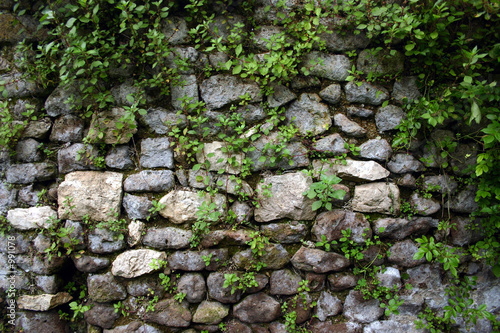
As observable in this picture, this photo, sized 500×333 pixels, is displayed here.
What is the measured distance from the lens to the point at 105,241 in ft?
6.93

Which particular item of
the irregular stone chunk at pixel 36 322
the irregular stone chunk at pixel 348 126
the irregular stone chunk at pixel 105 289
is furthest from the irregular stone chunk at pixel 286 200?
the irregular stone chunk at pixel 36 322

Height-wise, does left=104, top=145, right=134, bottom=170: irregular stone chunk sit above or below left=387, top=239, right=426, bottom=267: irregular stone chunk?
above

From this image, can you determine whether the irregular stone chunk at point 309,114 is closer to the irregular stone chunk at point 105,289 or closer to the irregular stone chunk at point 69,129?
the irregular stone chunk at point 69,129

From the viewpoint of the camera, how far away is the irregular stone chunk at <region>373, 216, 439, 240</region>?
6.80ft

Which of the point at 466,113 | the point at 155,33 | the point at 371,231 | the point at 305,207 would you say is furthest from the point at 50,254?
the point at 466,113

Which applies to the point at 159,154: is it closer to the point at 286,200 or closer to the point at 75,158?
the point at 75,158

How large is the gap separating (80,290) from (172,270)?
80 centimetres

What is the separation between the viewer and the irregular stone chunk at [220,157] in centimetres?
209

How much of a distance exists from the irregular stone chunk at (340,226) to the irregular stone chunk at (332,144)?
0.45m

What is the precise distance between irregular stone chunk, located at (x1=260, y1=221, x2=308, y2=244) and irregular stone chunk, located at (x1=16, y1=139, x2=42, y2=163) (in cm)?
185

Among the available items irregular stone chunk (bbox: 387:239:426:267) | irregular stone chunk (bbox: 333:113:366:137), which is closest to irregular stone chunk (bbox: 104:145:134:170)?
irregular stone chunk (bbox: 333:113:366:137)

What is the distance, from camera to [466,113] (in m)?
1.89

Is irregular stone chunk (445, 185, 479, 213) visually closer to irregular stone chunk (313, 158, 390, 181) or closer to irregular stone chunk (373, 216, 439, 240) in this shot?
irregular stone chunk (373, 216, 439, 240)

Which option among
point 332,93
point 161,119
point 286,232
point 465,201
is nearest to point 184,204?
point 161,119
